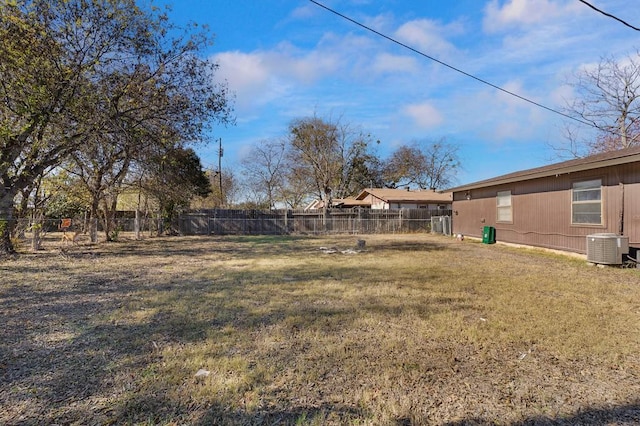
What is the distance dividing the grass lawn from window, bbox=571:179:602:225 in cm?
305

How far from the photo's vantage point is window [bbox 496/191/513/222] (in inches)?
506

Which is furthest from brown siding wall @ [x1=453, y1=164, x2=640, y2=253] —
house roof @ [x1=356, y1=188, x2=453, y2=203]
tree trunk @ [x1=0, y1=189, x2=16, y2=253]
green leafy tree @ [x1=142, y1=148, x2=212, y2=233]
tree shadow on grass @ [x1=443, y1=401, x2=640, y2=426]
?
tree trunk @ [x1=0, y1=189, x2=16, y2=253]

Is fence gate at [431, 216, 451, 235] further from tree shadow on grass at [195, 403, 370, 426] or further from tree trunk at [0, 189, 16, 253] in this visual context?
tree trunk at [0, 189, 16, 253]

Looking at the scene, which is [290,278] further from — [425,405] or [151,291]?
[425,405]

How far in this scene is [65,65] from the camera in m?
7.95

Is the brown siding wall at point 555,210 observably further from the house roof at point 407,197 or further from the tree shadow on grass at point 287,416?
the tree shadow on grass at point 287,416

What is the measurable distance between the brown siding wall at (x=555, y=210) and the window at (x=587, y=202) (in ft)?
0.45

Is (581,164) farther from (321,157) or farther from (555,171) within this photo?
(321,157)

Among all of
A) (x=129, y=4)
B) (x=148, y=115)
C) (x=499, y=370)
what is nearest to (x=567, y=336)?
(x=499, y=370)

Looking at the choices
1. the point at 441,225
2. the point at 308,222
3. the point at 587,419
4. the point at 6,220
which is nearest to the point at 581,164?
the point at 587,419

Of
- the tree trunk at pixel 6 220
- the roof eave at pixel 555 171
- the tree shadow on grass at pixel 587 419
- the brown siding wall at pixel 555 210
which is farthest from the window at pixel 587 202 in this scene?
the tree trunk at pixel 6 220

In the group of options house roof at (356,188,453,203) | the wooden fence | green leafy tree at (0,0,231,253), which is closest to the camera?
green leafy tree at (0,0,231,253)

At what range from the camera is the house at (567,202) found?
8.01m

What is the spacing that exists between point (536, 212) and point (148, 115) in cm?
1204
